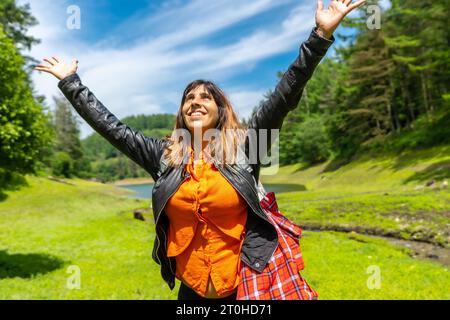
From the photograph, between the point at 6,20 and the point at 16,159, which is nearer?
the point at 16,159

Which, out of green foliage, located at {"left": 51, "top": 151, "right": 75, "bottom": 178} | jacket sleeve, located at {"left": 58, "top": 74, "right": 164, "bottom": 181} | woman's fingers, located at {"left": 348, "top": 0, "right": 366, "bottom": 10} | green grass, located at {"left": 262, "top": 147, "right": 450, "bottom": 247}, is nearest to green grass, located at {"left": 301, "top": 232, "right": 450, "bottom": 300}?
green grass, located at {"left": 262, "top": 147, "right": 450, "bottom": 247}

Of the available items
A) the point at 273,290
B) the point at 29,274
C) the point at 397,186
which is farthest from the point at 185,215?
the point at 397,186

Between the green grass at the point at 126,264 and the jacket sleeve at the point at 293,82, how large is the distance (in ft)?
24.4

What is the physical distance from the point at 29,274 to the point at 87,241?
720cm

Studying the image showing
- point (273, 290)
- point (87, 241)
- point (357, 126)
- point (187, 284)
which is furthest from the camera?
point (357, 126)

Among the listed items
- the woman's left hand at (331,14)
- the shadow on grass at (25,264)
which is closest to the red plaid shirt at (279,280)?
the woman's left hand at (331,14)

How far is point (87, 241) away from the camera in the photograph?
1903cm

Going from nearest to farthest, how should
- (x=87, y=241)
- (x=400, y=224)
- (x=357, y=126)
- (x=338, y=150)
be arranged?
(x=400, y=224), (x=87, y=241), (x=357, y=126), (x=338, y=150)

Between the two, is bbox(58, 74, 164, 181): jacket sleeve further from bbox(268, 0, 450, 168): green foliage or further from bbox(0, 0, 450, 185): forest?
bbox(268, 0, 450, 168): green foliage

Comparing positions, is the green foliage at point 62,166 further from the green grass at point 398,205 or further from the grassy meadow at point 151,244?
the green grass at point 398,205

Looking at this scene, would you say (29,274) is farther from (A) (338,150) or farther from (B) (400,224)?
(A) (338,150)

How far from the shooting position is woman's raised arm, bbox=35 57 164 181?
3.16 m

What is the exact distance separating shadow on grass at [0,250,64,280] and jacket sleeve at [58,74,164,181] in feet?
34.6
